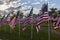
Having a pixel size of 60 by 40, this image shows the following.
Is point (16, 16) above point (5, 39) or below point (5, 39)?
above

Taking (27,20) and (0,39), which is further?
(0,39)

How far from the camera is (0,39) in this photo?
26266 millimetres

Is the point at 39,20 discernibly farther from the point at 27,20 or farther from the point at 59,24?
the point at 27,20

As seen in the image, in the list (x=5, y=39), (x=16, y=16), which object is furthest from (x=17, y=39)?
(x=16, y=16)

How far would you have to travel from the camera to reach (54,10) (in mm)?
96125

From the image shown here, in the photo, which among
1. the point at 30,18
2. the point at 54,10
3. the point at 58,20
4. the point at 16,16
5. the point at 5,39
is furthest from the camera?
the point at 54,10

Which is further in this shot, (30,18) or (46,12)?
(30,18)

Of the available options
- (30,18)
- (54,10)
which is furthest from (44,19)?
(54,10)

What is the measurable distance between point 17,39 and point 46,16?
20.2 feet

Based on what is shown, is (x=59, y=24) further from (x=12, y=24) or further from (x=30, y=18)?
(x=12, y=24)

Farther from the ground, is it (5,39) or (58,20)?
(58,20)

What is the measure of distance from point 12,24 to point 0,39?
2.08m

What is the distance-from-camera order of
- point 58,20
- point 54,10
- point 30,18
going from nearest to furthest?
point 58,20 < point 30,18 < point 54,10

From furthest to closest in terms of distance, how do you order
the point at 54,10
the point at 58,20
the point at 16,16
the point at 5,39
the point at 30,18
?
1. the point at 54,10
2. the point at 16,16
3. the point at 5,39
4. the point at 30,18
5. the point at 58,20
